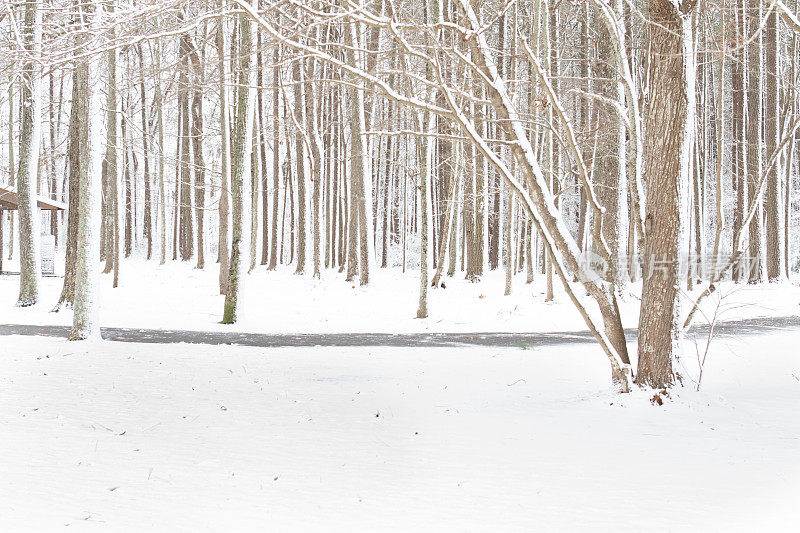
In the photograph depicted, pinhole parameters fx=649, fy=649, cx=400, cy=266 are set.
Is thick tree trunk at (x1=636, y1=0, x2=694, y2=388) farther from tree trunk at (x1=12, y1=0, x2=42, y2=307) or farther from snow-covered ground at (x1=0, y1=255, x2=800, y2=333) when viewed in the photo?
tree trunk at (x1=12, y1=0, x2=42, y2=307)

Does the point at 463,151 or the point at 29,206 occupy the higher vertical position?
the point at 463,151

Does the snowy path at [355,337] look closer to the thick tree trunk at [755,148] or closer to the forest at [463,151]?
the forest at [463,151]

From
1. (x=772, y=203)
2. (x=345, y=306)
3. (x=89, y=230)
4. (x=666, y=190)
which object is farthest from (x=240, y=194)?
(x=772, y=203)

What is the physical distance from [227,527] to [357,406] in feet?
7.94

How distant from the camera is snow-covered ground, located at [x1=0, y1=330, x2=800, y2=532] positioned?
3260mm

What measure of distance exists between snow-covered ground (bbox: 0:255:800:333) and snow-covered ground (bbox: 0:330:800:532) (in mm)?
4759

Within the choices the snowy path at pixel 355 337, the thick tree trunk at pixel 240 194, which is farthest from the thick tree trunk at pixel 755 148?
the thick tree trunk at pixel 240 194

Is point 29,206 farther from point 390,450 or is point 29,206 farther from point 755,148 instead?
point 755,148

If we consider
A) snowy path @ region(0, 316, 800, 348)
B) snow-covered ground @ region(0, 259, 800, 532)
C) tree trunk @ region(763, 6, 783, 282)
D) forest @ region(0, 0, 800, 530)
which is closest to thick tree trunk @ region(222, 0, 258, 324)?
forest @ region(0, 0, 800, 530)

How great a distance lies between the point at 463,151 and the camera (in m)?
17.8

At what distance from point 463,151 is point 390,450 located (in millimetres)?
14302

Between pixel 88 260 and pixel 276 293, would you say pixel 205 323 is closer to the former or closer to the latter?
pixel 88 260

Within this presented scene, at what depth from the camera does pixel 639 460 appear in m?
4.05

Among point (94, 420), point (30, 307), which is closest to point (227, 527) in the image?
point (94, 420)
